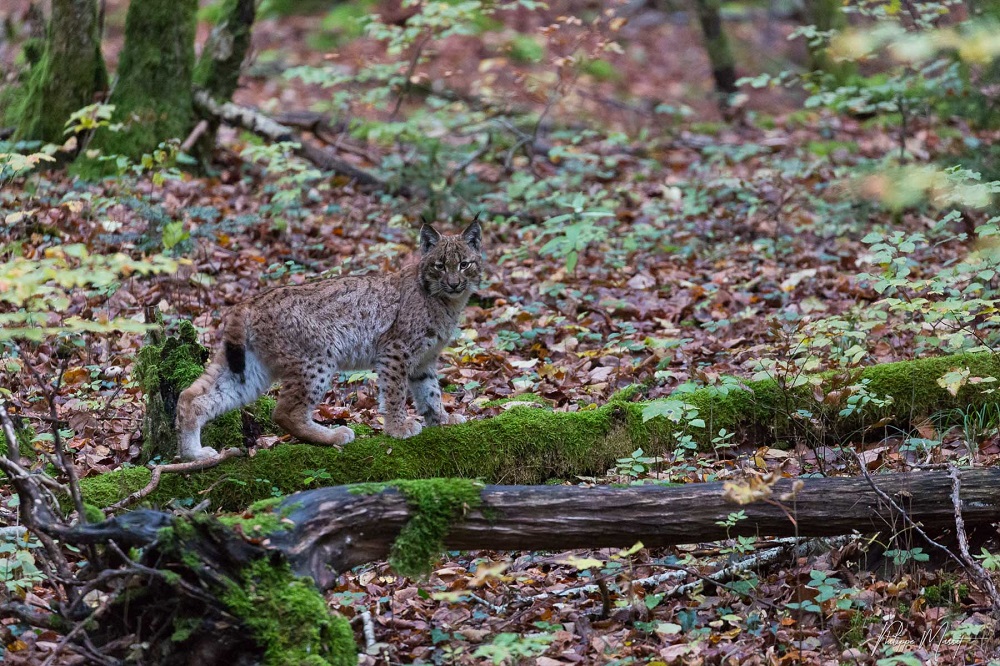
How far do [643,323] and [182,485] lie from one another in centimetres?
455

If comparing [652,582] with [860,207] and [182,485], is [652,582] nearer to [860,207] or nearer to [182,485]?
[182,485]

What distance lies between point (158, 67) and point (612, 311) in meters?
6.41

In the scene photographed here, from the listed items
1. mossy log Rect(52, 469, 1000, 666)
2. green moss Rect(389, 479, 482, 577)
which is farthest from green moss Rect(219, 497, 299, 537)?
green moss Rect(389, 479, 482, 577)

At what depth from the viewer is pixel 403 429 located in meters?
6.51

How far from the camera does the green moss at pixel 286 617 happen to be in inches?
162

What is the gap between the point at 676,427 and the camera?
21.8 ft

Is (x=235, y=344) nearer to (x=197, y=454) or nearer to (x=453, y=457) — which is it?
(x=197, y=454)

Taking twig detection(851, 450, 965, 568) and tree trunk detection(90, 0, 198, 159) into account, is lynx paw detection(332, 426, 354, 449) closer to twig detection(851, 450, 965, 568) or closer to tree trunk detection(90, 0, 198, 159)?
twig detection(851, 450, 965, 568)

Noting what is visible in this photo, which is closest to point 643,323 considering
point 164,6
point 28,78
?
point 164,6

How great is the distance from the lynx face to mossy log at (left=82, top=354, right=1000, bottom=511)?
3.11ft

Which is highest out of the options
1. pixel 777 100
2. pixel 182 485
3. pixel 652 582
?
pixel 182 485

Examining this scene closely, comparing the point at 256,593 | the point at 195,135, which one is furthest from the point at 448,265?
the point at 195,135

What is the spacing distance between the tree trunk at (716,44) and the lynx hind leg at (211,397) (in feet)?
36.2

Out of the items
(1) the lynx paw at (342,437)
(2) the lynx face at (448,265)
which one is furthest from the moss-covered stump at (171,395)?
(2) the lynx face at (448,265)
